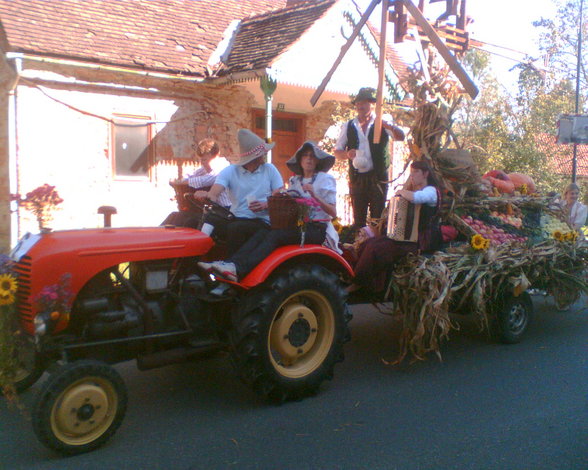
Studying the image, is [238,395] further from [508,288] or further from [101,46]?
[101,46]

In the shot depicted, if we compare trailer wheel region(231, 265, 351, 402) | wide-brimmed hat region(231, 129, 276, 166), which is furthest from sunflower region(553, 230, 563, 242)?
wide-brimmed hat region(231, 129, 276, 166)

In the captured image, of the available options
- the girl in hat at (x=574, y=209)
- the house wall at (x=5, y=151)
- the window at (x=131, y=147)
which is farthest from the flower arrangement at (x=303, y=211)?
the window at (x=131, y=147)

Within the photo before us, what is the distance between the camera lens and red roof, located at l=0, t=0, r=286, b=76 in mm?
10398

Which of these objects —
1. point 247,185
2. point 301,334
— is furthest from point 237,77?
point 301,334

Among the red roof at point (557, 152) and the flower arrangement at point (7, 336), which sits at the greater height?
the red roof at point (557, 152)

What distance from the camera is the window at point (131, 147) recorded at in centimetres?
1163

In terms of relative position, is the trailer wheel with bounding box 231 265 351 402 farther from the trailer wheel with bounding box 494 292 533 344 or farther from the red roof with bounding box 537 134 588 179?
the red roof with bounding box 537 134 588 179

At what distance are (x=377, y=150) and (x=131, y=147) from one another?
22.2 feet

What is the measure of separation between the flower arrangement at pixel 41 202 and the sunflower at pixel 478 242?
3.68m

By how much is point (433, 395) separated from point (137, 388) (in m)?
2.43

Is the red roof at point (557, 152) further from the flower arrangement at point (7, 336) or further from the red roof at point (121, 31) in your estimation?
the flower arrangement at point (7, 336)

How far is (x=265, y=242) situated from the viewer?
174 inches

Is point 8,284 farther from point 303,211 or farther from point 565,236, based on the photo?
point 565,236

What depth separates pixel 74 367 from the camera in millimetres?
3410
